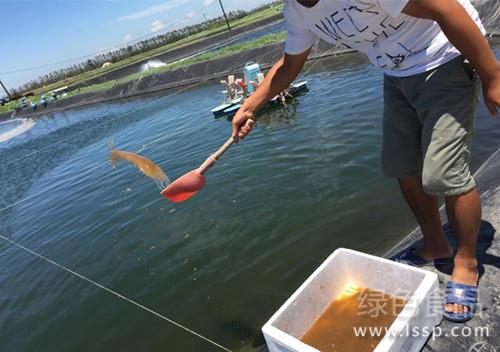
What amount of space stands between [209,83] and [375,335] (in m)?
17.9

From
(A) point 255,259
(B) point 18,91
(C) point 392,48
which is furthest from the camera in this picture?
(B) point 18,91

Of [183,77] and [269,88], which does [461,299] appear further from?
[183,77]

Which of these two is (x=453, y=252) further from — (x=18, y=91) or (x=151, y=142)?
(x=18, y=91)

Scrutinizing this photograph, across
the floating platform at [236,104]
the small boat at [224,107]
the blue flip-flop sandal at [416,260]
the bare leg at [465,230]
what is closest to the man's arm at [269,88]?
the bare leg at [465,230]

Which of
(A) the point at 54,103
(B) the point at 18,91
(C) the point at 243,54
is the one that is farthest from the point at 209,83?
(B) the point at 18,91

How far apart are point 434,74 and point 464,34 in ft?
0.91

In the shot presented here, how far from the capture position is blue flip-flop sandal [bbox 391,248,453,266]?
2.62m

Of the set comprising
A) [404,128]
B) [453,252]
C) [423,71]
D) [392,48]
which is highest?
[392,48]

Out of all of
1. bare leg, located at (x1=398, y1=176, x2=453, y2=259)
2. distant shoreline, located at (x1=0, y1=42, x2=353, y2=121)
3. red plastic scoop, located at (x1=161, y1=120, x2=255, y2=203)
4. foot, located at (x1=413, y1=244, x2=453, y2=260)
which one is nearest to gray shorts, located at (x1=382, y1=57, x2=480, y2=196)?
bare leg, located at (x1=398, y1=176, x2=453, y2=259)

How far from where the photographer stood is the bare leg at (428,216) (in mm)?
2561

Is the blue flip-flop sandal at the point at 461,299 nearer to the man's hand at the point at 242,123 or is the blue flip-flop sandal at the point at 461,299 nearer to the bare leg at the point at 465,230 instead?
the bare leg at the point at 465,230

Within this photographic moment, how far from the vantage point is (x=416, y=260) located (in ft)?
9.02

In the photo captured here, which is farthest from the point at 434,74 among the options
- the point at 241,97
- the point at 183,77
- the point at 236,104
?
the point at 183,77

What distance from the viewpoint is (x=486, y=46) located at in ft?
6.26
